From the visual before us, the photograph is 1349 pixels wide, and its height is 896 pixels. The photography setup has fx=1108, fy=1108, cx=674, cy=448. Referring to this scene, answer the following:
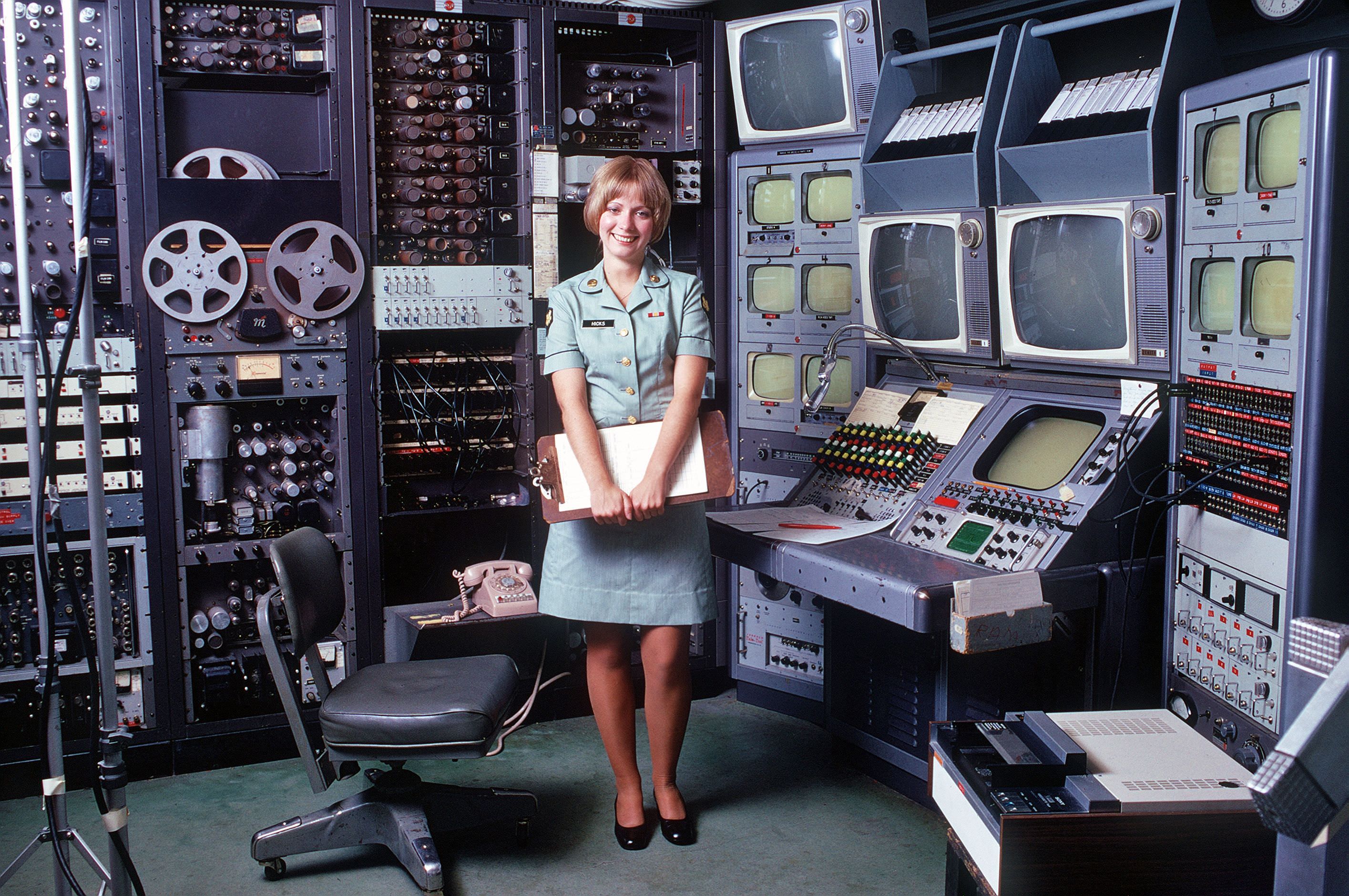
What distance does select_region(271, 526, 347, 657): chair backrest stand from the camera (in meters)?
2.43

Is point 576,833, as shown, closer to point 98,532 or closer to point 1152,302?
point 98,532

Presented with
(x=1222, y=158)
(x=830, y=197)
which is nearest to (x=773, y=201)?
(x=830, y=197)

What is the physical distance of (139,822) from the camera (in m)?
2.93

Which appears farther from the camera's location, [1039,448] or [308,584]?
[1039,448]

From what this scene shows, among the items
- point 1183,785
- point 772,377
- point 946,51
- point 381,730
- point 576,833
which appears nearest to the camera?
point 1183,785

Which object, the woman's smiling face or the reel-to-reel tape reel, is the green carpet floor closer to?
the reel-to-reel tape reel

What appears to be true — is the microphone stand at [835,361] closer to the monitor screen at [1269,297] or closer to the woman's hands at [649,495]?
the woman's hands at [649,495]

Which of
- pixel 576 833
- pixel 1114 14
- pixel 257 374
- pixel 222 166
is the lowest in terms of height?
pixel 576 833

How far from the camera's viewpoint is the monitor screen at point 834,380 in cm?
347

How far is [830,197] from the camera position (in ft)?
11.3

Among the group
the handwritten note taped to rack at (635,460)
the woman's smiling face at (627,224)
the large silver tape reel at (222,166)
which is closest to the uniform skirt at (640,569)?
the handwritten note taped to rack at (635,460)

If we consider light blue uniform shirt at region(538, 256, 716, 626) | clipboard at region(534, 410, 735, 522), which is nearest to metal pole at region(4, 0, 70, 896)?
clipboard at region(534, 410, 735, 522)

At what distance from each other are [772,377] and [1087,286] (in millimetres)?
1244

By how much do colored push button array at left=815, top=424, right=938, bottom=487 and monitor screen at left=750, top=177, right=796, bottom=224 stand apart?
82 centimetres
